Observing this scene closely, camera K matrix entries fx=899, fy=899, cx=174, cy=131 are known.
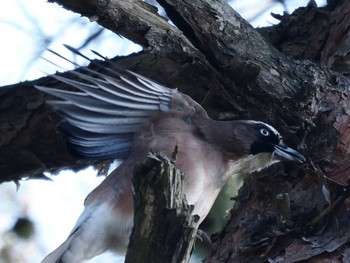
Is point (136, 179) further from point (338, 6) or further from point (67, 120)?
point (338, 6)

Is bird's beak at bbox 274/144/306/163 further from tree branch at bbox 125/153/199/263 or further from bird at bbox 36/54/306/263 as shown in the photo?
tree branch at bbox 125/153/199/263

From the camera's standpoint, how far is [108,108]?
2.74m

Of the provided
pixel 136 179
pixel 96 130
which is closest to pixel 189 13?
pixel 96 130

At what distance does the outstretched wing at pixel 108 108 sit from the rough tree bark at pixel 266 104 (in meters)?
0.15

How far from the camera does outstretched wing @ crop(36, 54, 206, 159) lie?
2701 mm

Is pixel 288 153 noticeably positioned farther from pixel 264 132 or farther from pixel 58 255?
pixel 58 255

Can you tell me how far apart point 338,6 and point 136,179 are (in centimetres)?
185

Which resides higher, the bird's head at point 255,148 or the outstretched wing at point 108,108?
the outstretched wing at point 108,108

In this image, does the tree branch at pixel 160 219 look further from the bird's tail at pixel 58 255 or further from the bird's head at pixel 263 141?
the bird's head at pixel 263 141

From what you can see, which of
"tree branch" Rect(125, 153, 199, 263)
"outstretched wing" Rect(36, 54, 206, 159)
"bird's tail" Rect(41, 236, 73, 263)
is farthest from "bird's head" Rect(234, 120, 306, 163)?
"tree branch" Rect(125, 153, 199, 263)

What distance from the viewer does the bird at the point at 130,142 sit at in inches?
106

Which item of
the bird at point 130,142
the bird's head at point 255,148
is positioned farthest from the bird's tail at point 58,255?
the bird's head at point 255,148

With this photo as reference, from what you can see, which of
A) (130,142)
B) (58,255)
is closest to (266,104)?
(130,142)

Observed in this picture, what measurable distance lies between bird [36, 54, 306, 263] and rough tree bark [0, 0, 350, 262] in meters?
0.10
